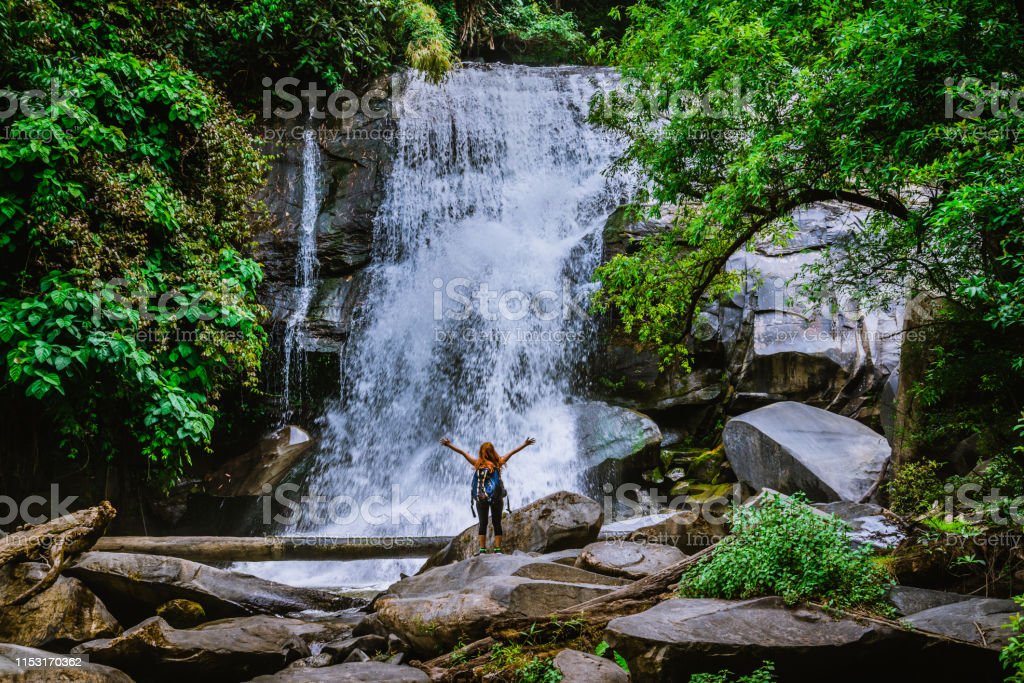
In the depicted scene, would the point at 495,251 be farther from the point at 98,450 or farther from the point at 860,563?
the point at 860,563

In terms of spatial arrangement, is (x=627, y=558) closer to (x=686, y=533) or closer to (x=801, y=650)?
(x=686, y=533)

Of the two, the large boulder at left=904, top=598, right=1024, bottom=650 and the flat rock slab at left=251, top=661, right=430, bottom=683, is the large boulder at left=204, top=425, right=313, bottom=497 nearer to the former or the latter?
the flat rock slab at left=251, top=661, right=430, bottom=683

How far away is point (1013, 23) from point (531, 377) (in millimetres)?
10278

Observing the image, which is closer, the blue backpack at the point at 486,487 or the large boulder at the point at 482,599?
the large boulder at the point at 482,599

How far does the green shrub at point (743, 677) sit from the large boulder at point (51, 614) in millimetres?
5643

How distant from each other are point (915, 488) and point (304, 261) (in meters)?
12.6

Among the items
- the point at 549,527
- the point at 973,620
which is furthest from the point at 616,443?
the point at 973,620

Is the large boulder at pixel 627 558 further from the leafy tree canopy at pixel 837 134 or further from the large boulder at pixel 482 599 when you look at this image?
the leafy tree canopy at pixel 837 134

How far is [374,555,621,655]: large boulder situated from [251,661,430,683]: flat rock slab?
420 mm

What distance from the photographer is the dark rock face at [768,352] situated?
1316 cm

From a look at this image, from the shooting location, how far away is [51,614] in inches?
252

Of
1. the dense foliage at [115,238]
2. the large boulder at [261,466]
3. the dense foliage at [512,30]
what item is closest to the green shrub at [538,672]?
the dense foliage at [115,238]

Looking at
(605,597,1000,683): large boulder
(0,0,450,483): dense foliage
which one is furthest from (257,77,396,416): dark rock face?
(605,597,1000,683): large boulder

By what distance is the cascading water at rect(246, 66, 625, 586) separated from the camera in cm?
1323
